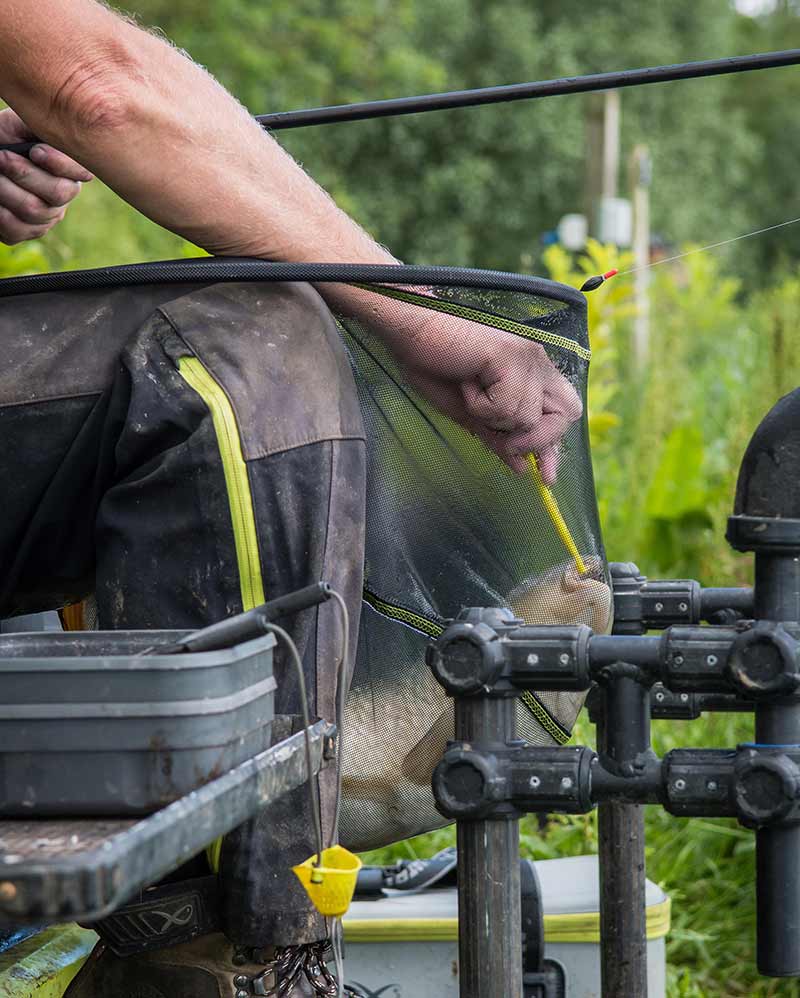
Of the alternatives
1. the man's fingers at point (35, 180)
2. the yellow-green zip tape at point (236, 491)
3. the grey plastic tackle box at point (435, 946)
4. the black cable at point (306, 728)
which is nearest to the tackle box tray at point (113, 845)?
the black cable at point (306, 728)

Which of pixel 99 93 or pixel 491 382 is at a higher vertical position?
pixel 99 93

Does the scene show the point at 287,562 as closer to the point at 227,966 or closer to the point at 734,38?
the point at 227,966

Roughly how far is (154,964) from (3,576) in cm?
51

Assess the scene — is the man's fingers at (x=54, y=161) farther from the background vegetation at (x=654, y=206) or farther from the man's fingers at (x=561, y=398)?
the man's fingers at (x=561, y=398)

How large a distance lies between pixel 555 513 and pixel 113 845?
909 millimetres

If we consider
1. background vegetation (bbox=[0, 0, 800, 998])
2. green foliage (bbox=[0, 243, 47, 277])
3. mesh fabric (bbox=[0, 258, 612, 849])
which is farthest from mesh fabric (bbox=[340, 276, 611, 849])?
green foliage (bbox=[0, 243, 47, 277])

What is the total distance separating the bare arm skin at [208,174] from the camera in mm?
1682

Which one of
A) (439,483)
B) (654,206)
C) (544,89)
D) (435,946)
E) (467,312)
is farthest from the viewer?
(654,206)

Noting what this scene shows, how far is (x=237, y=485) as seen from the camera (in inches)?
62.7

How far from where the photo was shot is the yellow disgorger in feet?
5.97

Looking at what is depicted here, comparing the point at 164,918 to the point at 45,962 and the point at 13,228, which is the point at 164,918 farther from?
the point at 13,228

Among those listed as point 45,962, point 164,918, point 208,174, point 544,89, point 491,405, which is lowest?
point 45,962

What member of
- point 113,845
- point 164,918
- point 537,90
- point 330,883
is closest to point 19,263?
point 537,90

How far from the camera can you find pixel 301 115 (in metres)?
2.28
